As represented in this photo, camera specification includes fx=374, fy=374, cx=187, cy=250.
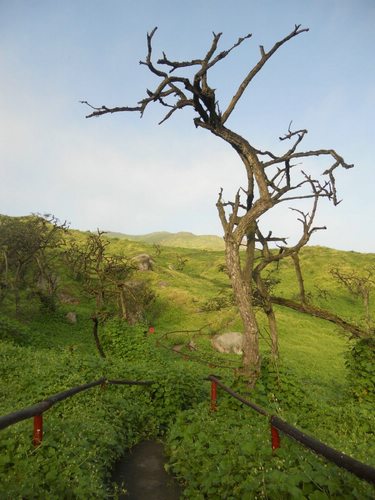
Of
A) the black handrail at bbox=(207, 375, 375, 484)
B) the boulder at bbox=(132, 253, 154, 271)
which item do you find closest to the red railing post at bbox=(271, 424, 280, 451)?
the black handrail at bbox=(207, 375, 375, 484)

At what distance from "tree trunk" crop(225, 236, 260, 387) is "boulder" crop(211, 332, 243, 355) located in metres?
22.9

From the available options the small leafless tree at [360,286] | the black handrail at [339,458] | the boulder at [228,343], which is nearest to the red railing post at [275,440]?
the black handrail at [339,458]

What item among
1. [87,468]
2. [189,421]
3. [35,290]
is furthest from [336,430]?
[35,290]

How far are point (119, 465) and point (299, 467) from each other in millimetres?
4538

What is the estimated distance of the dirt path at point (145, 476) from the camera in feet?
22.0

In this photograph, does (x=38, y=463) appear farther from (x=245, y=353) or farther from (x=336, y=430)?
(x=336, y=430)

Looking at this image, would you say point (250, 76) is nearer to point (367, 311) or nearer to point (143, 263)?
point (367, 311)

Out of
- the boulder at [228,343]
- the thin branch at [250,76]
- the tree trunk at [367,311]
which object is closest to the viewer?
the thin branch at [250,76]

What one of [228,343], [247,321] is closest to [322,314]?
[247,321]

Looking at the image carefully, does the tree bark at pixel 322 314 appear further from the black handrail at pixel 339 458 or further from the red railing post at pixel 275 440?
the black handrail at pixel 339 458

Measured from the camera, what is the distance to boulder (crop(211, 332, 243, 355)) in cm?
3250

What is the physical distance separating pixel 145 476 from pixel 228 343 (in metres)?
26.0

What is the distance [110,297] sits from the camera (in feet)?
129

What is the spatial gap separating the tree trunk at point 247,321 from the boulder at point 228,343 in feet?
75.1
